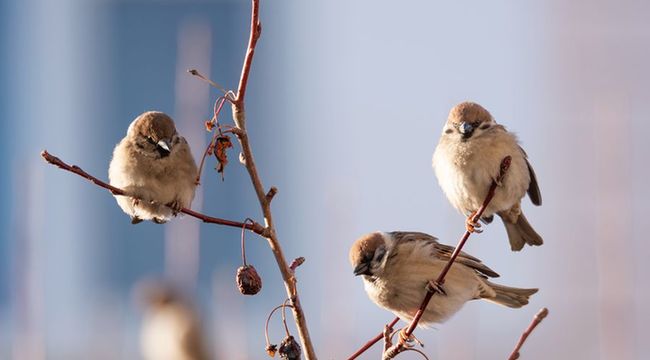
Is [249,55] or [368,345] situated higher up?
[249,55]

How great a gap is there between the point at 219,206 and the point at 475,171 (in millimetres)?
40541

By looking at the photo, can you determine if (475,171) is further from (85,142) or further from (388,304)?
(85,142)

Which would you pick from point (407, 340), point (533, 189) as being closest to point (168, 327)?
point (533, 189)

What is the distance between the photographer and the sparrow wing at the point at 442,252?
394cm

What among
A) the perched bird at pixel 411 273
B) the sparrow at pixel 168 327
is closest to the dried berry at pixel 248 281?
the perched bird at pixel 411 273

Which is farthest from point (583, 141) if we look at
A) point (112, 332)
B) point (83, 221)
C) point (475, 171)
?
point (475, 171)

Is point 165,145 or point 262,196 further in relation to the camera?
point 165,145

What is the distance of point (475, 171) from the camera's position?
12.3ft

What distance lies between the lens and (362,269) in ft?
12.6

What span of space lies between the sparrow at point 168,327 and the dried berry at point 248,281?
5.64 meters

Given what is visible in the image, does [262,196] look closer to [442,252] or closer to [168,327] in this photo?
[442,252]

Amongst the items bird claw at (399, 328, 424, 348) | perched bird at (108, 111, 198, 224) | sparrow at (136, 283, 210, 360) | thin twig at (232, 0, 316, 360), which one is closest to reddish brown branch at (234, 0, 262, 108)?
thin twig at (232, 0, 316, 360)

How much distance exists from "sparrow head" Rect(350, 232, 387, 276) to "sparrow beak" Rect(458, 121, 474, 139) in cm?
40

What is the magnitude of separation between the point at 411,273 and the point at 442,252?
0.22 meters
